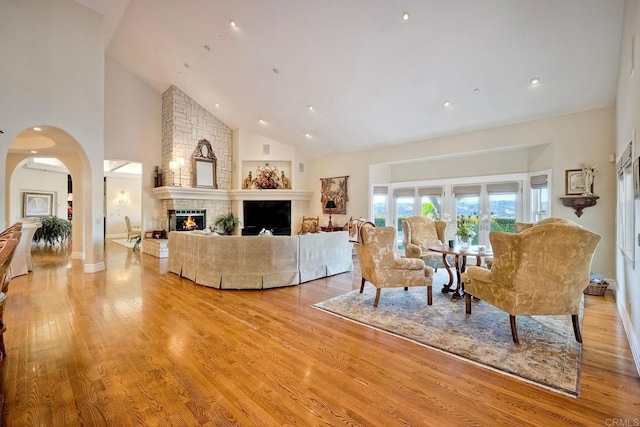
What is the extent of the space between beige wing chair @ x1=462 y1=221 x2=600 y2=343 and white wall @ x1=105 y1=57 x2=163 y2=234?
30.6 ft

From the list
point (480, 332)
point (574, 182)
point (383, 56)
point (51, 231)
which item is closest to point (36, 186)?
point (51, 231)

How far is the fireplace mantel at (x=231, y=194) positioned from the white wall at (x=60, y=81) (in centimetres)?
281

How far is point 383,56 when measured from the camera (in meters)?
4.82

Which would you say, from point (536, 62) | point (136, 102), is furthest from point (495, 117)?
point (136, 102)

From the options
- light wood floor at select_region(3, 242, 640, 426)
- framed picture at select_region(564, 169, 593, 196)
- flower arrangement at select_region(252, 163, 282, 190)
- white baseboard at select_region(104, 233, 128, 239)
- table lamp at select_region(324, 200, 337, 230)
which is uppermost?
flower arrangement at select_region(252, 163, 282, 190)

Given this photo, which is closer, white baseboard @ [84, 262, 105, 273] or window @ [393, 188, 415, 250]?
white baseboard @ [84, 262, 105, 273]

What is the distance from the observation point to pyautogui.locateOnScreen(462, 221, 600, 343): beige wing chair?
2.67 metres

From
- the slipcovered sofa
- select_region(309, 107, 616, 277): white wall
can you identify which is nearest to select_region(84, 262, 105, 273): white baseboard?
the slipcovered sofa

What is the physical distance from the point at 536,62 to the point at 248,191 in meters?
7.90

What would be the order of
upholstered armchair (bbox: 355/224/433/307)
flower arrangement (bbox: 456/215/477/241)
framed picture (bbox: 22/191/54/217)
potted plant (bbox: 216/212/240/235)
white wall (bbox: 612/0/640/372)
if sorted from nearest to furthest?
white wall (bbox: 612/0/640/372) < upholstered armchair (bbox: 355/224/433/307) < flower arrangement (bbox: 456/215/477/241) < framed picture (bbox: 22/191/54/217) < potted plant (bbox: 216/212/240/235)

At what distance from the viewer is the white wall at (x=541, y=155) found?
462 centimetres

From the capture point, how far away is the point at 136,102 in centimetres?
859

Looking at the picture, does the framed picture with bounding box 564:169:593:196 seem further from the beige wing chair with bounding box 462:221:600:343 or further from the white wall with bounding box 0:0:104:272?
the white wall with bounding box 0:0:104:272

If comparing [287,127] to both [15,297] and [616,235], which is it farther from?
[616,235]
